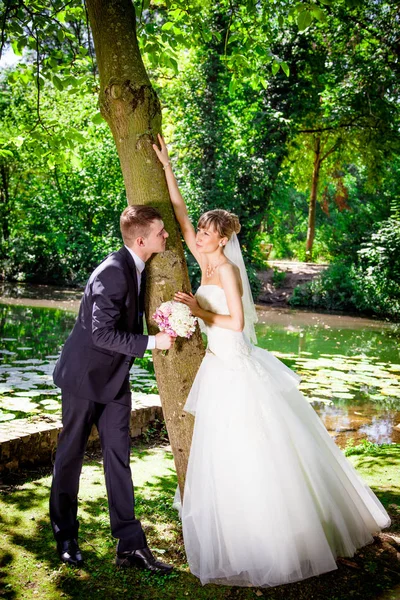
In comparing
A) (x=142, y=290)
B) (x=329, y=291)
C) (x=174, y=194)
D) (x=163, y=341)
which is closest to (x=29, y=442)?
(x=142, y=290)

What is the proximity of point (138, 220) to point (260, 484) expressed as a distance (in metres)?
1.77

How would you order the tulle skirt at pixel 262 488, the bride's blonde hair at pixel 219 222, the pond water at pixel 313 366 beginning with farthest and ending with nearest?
the pond water at pixel 313 366 → the bride's blonde hair at pixel 219 222 → the tulle skirt at pixel 262 488

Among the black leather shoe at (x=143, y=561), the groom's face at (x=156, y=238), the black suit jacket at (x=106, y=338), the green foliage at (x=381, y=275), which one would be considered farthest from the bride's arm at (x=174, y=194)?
the green foliage at (x=381, y=275)

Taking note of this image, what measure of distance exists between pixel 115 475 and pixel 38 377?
563 cm

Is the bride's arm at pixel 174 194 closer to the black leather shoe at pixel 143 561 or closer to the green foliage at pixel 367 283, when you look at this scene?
the black leather shoe at pixel 143 561

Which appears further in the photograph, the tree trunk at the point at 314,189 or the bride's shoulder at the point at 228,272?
the tree trunk at the point at 314,189

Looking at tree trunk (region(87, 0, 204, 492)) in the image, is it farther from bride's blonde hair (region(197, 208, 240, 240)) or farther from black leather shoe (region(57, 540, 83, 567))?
black leather shoe (region(57, 540, 83, 567))

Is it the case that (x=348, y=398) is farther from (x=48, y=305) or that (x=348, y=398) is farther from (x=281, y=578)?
(x=48, y=305)

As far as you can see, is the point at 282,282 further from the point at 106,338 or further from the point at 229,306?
the point at 106,338

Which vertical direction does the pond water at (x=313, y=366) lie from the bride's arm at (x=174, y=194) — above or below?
below

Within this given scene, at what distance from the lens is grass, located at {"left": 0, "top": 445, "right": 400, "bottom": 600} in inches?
124

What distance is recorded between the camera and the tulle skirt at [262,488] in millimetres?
3295

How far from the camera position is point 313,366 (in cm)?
1145

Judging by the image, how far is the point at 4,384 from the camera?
8016 millimetres
